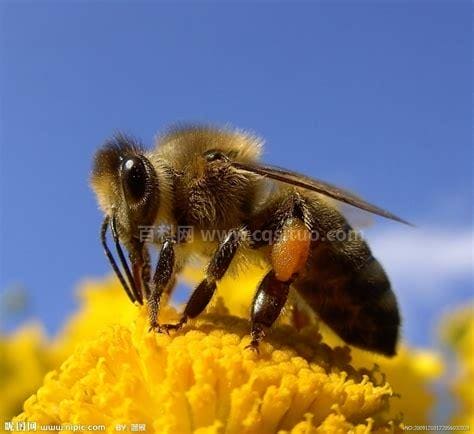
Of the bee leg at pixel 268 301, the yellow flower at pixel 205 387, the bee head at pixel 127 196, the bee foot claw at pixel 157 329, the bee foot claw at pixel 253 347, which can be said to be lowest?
the yellow flower at pixel 205 387

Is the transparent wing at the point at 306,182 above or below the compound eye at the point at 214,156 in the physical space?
below

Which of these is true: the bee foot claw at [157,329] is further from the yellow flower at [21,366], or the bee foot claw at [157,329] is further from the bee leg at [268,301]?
the yellow flower at [21,366]

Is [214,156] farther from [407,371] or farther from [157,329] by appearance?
[407,371]

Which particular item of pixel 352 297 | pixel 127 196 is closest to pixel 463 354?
pixel 352 297

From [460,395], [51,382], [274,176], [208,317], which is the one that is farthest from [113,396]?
[460,395]

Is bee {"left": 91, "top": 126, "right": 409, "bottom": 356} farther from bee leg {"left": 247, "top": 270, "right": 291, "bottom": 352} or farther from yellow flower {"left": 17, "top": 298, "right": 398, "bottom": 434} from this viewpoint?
yellow flower {"left": 17, "top": 298, "right": 398, "bottom": 434}

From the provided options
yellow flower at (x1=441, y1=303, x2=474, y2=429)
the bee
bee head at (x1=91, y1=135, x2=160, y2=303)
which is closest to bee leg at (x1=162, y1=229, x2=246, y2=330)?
the bee

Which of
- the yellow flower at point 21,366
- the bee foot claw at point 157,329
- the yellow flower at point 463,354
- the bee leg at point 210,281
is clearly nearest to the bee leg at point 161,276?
the bee foot claw at point 157,329
